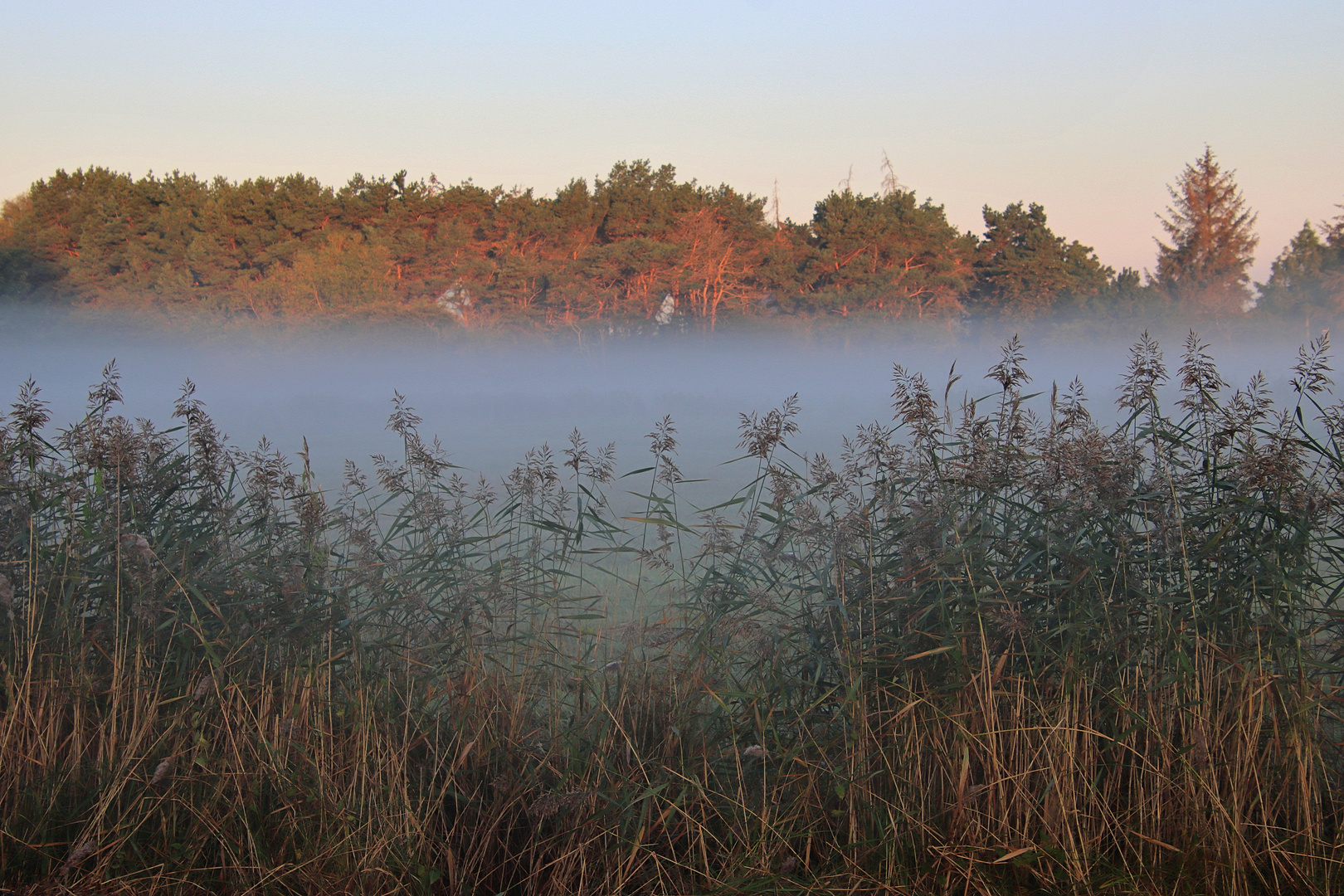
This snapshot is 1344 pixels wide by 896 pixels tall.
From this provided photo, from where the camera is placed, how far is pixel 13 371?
32.2 metres

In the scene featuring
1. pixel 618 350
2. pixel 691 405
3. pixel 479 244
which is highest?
pixel 479 244

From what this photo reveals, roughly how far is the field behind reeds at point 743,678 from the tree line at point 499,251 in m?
24.5

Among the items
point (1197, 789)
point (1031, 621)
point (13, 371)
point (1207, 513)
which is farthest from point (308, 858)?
point (13, 371)

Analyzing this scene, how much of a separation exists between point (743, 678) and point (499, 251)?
26.7m

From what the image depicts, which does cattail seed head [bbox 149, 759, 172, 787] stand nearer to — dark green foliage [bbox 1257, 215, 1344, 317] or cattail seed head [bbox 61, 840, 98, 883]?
cattail seed head [bbox 61, 840, 98, 883]

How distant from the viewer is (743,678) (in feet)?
10.9

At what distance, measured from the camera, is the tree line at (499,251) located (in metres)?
27.0

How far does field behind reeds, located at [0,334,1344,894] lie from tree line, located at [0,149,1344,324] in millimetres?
24462

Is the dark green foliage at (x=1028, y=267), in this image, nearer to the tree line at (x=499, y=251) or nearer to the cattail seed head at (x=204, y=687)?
the tree line at (x=499, y=251)

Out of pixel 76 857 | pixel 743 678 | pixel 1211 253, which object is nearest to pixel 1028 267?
pixel 1211 253

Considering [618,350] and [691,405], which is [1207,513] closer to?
[618,350]

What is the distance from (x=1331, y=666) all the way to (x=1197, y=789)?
624 mm

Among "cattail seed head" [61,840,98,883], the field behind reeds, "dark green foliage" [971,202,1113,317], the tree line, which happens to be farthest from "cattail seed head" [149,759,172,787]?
"dark green foliage" [971,202,1113,317]

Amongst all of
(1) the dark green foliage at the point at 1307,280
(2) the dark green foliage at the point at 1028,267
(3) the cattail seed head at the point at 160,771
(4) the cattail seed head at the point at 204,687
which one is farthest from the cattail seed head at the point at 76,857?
(1) the dark green foliage at the point at 1307,280
